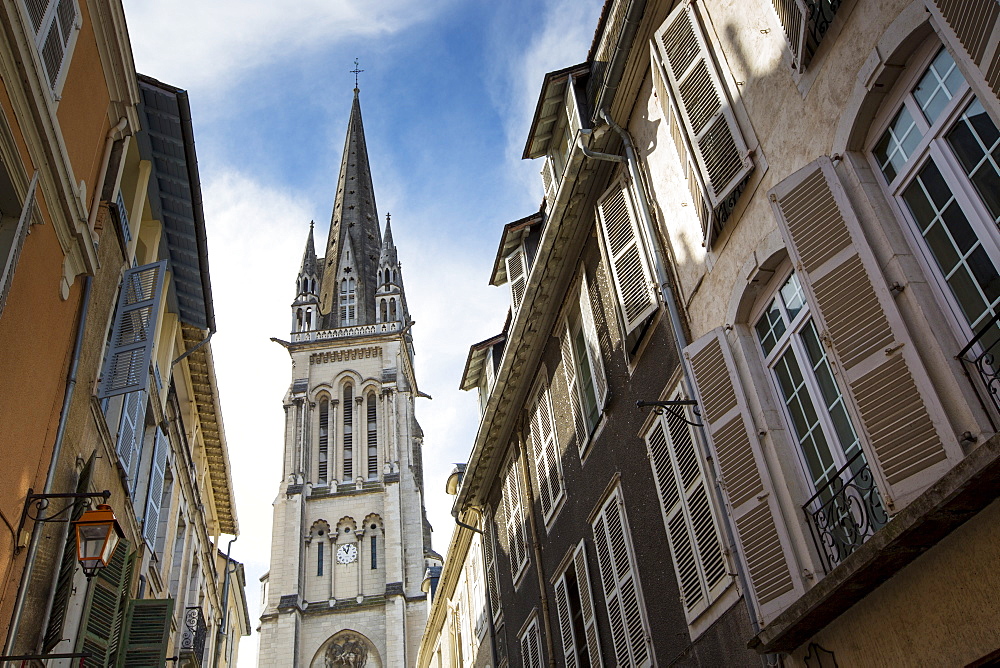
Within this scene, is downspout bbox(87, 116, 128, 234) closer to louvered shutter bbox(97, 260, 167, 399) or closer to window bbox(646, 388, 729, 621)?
louvered shutter bbox(97, 260, 167, 399)

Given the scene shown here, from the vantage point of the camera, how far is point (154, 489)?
46.2 ft

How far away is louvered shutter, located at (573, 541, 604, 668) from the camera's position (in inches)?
427

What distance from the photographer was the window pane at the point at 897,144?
5609 millimetres

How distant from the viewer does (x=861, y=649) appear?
569 cm

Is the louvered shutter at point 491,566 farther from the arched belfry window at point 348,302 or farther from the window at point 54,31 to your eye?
the arched belfry window at point 348,302

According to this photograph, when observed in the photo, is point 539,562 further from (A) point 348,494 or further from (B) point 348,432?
(B) point 348,432

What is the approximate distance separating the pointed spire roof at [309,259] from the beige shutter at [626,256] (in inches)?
2106

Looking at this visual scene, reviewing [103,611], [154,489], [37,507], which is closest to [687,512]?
[37,507]

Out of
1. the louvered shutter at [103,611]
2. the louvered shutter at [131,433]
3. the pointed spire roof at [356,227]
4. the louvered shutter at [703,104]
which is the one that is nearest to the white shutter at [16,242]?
the louvered shutter at [103,611]

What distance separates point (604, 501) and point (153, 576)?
25.9 feet

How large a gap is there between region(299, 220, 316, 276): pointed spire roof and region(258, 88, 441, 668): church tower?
130mm

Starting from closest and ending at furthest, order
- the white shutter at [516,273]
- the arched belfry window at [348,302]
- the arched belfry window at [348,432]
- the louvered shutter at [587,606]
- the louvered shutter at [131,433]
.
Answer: the louvered shutter at [587,606]
the louvered shutter at [131,433]
the white shutter at [516,273]
the arched belfry window at [348,432]
the arched belfry window at [348,302]

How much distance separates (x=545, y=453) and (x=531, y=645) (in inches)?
119

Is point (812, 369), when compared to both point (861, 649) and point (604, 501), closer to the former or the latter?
point (861, 649)
